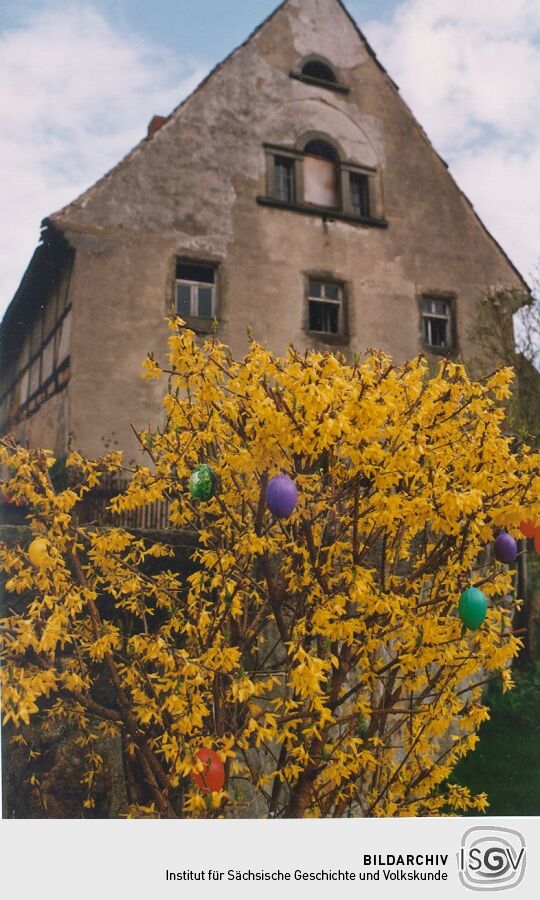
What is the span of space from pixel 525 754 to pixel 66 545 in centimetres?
341

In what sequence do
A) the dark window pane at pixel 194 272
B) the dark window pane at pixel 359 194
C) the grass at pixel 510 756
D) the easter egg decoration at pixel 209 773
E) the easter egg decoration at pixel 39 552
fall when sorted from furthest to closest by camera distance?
the dark window pane at pixel 359 194
the dark window pane at pixel 194 272
the grass at pixel 510 756
the easter egg decoration at pixel 39 552
the easter egg decoration at pixel 209 773

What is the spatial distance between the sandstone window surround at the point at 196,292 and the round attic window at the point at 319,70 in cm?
211

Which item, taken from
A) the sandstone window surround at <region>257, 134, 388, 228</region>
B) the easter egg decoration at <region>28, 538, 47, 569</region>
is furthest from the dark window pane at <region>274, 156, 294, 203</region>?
the easter egg decoration at <region>28, 538, 47, 569</region>

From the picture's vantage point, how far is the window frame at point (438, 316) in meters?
6.20

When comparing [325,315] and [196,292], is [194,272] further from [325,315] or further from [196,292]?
[325,315]

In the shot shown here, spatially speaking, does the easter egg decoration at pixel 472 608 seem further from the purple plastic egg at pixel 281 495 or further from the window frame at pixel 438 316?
the window frame at pixel 438 316

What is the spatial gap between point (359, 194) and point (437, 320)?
1511 mm

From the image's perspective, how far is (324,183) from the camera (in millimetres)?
7191

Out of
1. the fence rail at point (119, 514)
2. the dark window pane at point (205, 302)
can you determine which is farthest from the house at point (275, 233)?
the fence rail at point (119, 514)

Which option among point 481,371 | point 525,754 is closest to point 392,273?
point 481,371

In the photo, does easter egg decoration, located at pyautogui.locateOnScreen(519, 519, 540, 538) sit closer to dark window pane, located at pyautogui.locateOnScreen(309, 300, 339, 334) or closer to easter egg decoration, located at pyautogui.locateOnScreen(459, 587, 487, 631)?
easter egg decoration, located at pyautogui.locateOnScreen(459, 587, 487, 631)

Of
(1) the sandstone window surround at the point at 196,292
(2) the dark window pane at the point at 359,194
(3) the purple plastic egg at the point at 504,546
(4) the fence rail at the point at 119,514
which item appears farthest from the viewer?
(2) the dark window pane at the point at 359,194

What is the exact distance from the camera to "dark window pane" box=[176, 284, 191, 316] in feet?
19.3
